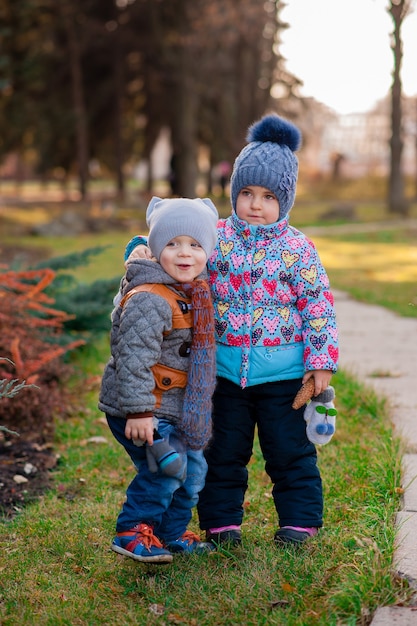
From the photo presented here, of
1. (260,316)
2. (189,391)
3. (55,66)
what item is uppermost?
(55,66)

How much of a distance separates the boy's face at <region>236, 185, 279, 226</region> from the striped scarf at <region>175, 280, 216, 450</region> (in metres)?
0.39

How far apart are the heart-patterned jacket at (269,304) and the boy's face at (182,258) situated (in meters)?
0.21

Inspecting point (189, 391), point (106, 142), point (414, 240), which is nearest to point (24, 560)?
point (189, 391)

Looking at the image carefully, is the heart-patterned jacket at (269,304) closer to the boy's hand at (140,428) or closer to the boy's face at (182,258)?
the boy's face at (182,258)

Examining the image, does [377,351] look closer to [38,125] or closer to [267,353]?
[267,353]

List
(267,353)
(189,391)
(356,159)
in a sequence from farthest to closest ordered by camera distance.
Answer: (356,159) < (267,353) < (189,391)

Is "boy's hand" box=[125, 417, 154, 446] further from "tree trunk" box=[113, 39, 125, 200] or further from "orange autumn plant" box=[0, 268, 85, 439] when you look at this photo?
"tree trunk" box=[113, 39, 125, 200]

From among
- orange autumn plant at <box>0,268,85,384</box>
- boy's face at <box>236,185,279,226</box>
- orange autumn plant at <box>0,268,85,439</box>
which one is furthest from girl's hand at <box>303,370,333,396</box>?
orange autumn plant at <box>0,268,85,384</box>

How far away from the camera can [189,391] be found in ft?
9.87

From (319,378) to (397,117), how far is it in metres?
21.2

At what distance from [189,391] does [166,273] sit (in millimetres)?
431

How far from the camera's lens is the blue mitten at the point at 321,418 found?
10.4ft

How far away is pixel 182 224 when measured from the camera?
3014 mm

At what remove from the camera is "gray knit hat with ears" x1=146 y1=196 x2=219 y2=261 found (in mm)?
3018
